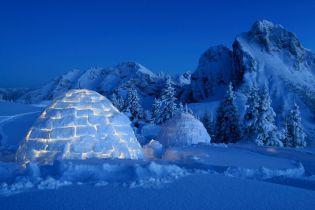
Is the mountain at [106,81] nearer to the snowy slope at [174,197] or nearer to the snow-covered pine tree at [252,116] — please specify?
the snow-covered pine tree at [252,116]

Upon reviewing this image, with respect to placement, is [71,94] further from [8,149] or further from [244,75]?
[244,75]

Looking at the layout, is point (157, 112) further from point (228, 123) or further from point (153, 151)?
point (153, 151)

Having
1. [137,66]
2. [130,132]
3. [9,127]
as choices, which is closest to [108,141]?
[130,132]

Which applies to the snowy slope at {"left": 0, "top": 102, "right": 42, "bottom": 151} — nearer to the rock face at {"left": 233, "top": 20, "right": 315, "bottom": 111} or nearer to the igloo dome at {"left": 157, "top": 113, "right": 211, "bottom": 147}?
the igloo dome at {"left": 157, "top": 113, "right": 211, "bottom": 147}

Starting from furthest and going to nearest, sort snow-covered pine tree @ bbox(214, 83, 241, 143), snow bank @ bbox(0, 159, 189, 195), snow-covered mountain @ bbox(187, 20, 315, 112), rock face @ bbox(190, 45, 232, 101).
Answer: rock face @ bbox(190, 45, 232, 101)
snow-covered mountain @ bbox(187, 20, 315, 112)
snow-covered pine tree @ bbox(214, 83, 241, 143)
snow bank @ bbox(0, 159, 189, 195)

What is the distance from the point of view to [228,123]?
97.9 feet

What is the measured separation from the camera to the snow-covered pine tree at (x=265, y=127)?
24.7 metres

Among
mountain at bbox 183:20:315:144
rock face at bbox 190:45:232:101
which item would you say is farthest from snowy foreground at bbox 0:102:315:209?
rock face at bbox 190:45:232:101

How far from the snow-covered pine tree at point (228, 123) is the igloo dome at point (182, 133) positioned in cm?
1672

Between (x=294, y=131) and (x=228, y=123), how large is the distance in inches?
225

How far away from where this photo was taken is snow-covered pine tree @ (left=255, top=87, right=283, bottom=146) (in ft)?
81.0

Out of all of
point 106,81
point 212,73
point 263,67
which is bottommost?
point 263,67

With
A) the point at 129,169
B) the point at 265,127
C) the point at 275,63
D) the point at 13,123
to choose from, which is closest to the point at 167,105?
the point at 265,127

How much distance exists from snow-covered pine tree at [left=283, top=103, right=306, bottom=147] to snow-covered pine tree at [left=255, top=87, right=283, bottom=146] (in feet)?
10.1
